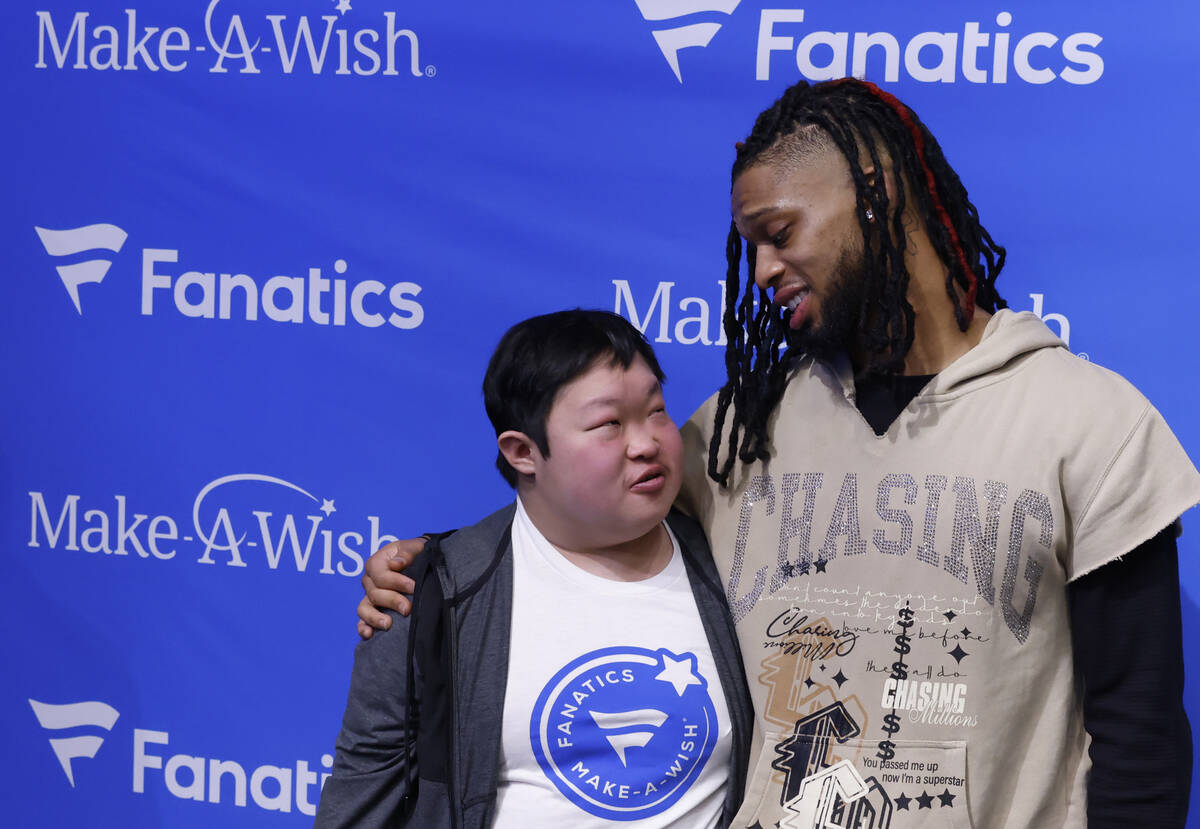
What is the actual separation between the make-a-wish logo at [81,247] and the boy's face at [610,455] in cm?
127

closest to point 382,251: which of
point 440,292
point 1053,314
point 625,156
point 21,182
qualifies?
point 440,292

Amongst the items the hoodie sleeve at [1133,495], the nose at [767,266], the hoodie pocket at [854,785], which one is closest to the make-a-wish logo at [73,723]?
the hoodie pocket at [854,785]

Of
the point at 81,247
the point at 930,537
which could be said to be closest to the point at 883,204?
the point at 930,537

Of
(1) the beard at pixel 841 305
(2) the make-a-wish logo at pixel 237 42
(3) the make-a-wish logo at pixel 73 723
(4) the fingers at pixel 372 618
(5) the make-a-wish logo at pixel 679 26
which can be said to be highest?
(2) the make-a-wish logo at pixel 237 42

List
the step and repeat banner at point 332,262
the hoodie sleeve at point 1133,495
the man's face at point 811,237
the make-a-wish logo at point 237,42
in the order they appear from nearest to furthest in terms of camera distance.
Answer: the hoodie sleeve at point 1133,495
the man's face at point 811,237
the step and repeat banner at point 332,262
the make-a-wish logo at point 237,42

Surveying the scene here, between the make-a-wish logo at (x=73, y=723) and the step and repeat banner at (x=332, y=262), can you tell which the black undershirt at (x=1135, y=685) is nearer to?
the step and repeat banner at (x=332, y=262)

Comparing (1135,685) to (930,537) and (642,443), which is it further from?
(642,443)

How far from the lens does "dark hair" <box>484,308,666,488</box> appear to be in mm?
1442

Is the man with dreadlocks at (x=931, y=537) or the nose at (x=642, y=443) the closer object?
the man with dreadlocks at (x=931, y=537)

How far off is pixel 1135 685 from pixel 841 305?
490 millimetres

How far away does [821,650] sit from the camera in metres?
1.38

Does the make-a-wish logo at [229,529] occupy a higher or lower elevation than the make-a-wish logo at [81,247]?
lower

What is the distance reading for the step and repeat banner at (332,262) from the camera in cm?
187

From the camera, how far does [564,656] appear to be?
1.41 meters
